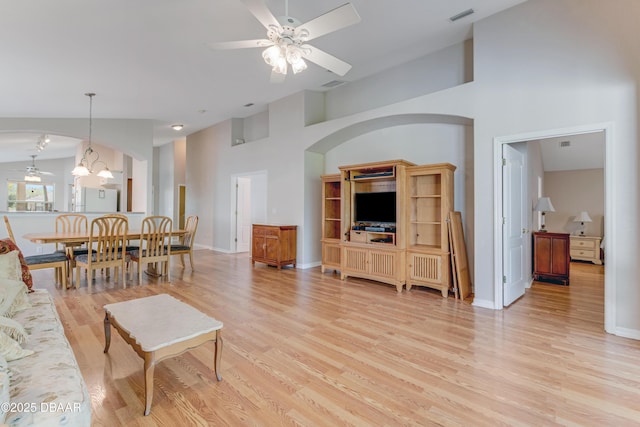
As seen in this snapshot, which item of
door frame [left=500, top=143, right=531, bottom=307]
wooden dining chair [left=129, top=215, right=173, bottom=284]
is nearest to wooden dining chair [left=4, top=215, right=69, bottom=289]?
wooden dining chair [left=129, top=215, right=173, bottom=284]

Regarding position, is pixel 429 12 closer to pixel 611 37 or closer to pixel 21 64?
pixel 611 37

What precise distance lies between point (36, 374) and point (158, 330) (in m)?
0.63

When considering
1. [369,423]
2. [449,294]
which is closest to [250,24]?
[369,423]

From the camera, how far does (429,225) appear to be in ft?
15.4

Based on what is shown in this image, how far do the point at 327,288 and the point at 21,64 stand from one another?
16.1 ft

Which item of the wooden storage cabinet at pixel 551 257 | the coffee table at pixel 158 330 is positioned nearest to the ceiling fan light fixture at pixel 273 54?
the coffee table at pixel 158 330

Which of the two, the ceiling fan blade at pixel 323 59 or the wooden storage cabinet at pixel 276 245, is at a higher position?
the ceiling fan blade at pixel 323 59

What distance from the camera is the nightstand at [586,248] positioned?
627 centimetres

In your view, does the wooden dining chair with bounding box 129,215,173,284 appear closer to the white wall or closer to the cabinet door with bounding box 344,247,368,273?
the cabinet door with bounding box 344,247,368,273

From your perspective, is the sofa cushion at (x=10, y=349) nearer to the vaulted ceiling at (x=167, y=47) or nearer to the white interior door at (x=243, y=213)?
the vaulted ceiling at (x=167, y=47)

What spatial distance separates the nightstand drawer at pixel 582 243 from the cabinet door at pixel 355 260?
5005mm

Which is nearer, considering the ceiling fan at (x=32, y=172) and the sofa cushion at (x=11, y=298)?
the sofa cushion at (x=11, y=298)

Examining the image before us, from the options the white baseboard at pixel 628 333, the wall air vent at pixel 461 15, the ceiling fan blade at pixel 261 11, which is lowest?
the white baseboard at pixel 628 333

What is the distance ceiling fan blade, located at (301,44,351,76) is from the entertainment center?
1789 mm
